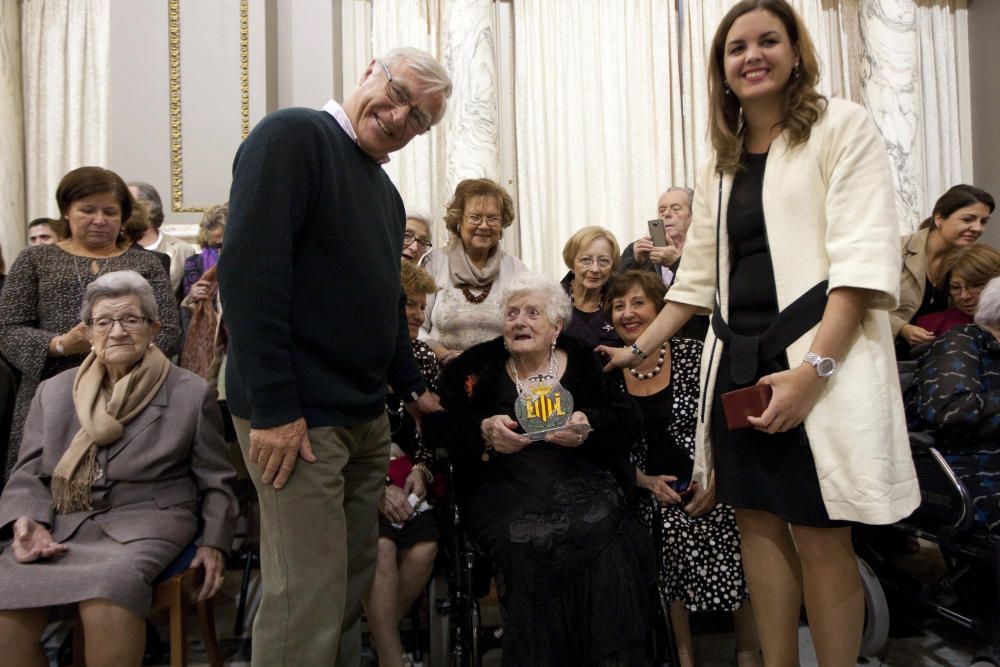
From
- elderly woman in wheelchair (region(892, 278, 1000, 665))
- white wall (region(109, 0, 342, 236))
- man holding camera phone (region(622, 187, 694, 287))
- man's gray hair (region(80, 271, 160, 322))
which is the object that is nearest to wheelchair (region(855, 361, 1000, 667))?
elderly woman in wheelchair (region(892, 278, 1000, 665))

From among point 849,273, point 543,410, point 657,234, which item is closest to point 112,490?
point 543,410

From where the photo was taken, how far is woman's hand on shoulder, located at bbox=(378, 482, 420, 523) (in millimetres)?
2613

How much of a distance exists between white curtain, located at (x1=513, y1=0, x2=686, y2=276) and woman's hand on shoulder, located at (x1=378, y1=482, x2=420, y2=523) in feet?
11.8

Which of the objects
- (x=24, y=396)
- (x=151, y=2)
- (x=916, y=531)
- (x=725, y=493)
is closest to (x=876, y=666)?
(x=916, y=531)

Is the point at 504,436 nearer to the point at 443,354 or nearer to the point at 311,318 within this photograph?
the point at 443,354

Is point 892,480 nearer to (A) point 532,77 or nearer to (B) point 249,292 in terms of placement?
(B) point 249,292

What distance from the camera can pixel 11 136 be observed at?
5.50 meters

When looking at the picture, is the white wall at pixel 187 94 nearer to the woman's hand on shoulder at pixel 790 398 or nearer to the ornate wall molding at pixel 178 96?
the ornate wall molding at pixel 178 96

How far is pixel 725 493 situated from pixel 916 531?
1424 mm

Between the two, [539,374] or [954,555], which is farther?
[539,374]

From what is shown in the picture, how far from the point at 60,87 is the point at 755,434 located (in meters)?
5.95

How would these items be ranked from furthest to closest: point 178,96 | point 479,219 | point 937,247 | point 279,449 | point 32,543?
point 178,96
point 937,247
point 479,219
point 32,543
point 279,449

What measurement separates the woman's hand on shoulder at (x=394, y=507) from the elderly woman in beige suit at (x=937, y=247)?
7.82 feet

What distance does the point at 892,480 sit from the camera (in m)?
1.50
